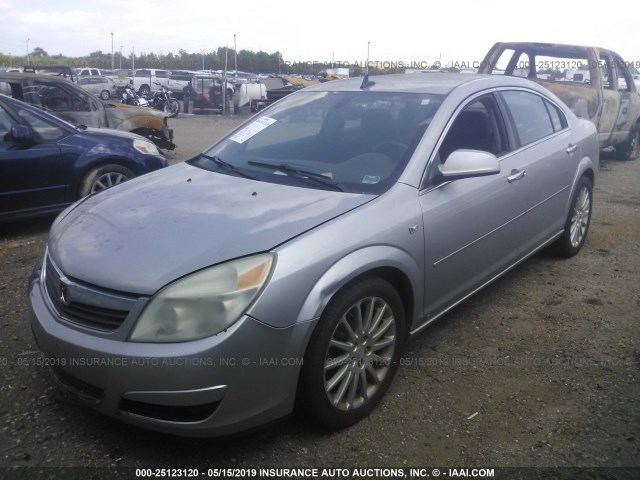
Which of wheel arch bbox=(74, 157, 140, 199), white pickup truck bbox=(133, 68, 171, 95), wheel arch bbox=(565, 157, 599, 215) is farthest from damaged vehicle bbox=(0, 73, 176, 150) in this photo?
white pickup truck bbox=(133, 68, 171, 95)

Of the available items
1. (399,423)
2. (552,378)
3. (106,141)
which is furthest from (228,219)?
(106,141)

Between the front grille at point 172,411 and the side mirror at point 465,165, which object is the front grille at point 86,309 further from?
the side mirror at point 465,165

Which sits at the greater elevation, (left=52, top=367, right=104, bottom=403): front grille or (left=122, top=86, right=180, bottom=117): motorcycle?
(left=122, top=86, right=180, bottom=117): motorcycle

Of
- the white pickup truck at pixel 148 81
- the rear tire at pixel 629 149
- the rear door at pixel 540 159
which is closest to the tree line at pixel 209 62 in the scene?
the white pickup truck at pixel 148 81

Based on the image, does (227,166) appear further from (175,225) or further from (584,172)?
(584,172)

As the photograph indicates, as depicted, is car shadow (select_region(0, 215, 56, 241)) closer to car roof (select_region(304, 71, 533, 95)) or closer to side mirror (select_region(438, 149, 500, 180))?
car roof (select_region(304, 71, 533, 95))

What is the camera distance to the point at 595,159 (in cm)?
524

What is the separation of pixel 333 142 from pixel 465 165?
2.55ft

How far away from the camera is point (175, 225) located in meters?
2.66

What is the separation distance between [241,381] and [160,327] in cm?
37

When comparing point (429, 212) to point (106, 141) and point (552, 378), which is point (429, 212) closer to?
point (552, 378)

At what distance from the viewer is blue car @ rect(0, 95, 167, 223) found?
17.6 feet

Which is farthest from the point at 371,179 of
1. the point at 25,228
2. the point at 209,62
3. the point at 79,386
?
the point at 209,62

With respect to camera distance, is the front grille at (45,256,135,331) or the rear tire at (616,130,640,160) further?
the rear tire at (616,130,640,160)
